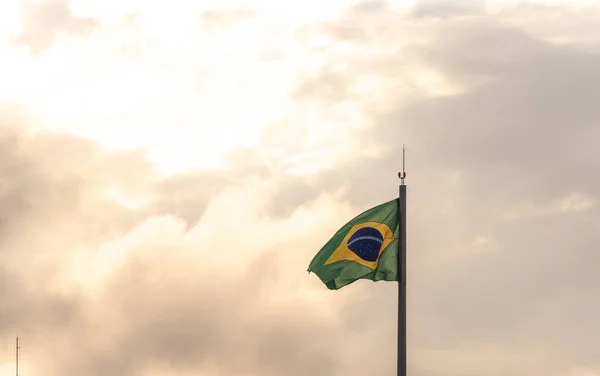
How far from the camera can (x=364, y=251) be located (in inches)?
1302

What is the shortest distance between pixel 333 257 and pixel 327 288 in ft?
5.56

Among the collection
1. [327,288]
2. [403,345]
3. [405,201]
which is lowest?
[403,345]

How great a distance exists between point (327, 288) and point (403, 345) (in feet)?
17.3

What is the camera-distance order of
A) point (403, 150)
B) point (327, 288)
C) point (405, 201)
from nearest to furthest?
point (403, 150), point (405, 201), point (327, 288)

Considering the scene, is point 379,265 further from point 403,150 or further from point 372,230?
point 403,150

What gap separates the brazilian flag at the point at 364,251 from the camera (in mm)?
32719

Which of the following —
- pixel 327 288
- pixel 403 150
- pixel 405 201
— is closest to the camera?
pixel 403 150

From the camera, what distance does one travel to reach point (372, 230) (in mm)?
33000

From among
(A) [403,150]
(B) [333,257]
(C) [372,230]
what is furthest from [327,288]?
(A) [403,150]

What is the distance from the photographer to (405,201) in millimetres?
31984

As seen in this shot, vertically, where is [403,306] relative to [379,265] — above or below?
below

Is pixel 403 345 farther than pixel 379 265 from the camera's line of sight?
No

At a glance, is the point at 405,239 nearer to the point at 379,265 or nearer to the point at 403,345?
the point at 379,265

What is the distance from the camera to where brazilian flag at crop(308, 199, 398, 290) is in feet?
107
